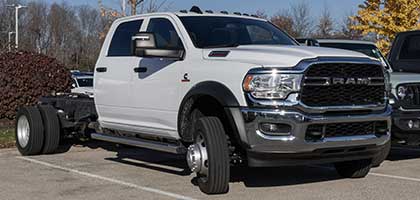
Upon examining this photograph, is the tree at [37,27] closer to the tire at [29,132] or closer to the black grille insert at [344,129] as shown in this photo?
the tire at [29,132]

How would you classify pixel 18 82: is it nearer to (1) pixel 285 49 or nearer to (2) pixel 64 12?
(1) pixel 285 49

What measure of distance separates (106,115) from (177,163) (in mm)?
1362

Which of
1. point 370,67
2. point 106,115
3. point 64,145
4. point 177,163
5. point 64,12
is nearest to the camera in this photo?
point 370,67

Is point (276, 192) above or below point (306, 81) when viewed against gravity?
below

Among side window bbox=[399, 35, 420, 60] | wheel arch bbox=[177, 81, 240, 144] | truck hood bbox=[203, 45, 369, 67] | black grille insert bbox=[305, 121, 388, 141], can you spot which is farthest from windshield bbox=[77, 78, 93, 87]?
black grille insert bbox=[305, 121, 388, 141]

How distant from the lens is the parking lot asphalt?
7.35m

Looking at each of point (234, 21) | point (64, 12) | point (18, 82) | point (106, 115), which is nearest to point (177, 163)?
point (106, 115)

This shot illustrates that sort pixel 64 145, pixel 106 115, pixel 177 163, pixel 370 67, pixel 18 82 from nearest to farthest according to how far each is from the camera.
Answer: pixel 370 67, pixel 106 115, pixel 177 163, pixel 64 145, pixel 18 82

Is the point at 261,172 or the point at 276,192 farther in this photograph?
the point at 261,172

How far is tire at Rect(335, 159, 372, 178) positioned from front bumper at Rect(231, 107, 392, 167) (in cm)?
118

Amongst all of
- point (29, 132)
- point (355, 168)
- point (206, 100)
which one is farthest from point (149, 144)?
point (29, 132)

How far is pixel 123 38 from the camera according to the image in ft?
30.5

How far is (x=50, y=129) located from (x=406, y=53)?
6.14 m

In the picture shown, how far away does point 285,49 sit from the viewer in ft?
24.1
